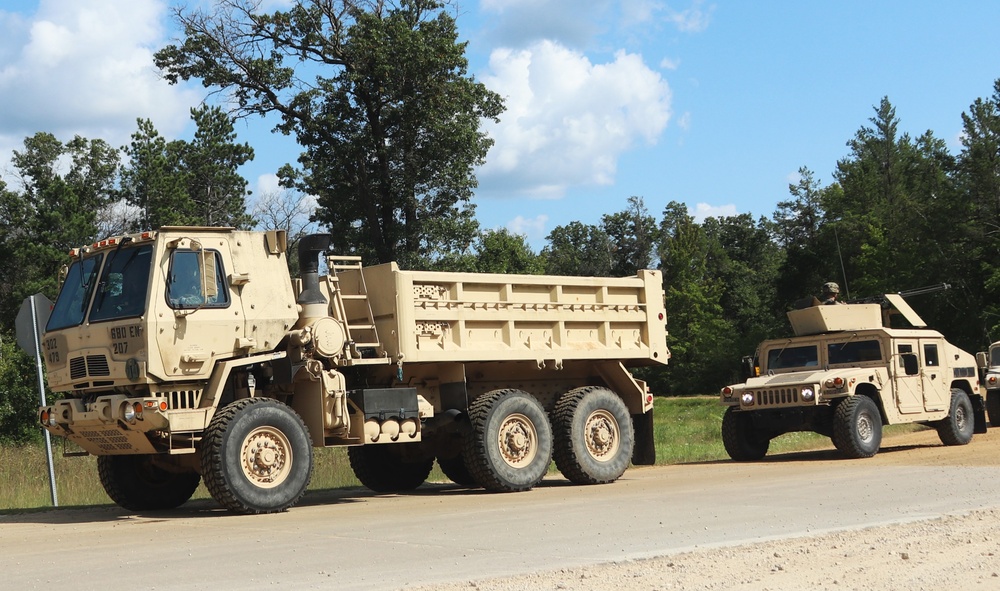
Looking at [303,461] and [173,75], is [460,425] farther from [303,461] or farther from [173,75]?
[173,75]

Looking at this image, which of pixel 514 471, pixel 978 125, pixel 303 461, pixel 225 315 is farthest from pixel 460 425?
pixel 978 125

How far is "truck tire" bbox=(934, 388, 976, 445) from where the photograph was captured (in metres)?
20.9

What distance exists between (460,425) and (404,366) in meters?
1.10

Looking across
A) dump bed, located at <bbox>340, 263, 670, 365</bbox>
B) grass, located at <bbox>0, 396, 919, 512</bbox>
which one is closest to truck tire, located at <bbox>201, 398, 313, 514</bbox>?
dump bed, located at <bbox>340, 263, 670, 365</bbox>

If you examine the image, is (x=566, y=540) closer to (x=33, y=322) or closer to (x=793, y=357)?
(x=33, y=322)

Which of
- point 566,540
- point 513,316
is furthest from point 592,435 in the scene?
point 566,540

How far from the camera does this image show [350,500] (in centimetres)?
1484

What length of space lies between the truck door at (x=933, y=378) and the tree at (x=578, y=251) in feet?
321

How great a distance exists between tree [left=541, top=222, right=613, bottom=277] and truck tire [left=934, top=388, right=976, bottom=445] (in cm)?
9743

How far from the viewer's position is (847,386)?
18547 millimetres

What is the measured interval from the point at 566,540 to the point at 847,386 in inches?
406

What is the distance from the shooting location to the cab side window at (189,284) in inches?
484

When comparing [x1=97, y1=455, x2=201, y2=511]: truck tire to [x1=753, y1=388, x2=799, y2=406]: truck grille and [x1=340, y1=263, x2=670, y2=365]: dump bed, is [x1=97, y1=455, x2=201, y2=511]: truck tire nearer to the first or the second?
[x1=340, y1=263, x2=670, y2=365]: dump bed

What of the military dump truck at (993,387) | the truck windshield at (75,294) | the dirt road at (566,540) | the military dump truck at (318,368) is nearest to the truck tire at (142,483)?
the military dump truck at (318,368)
